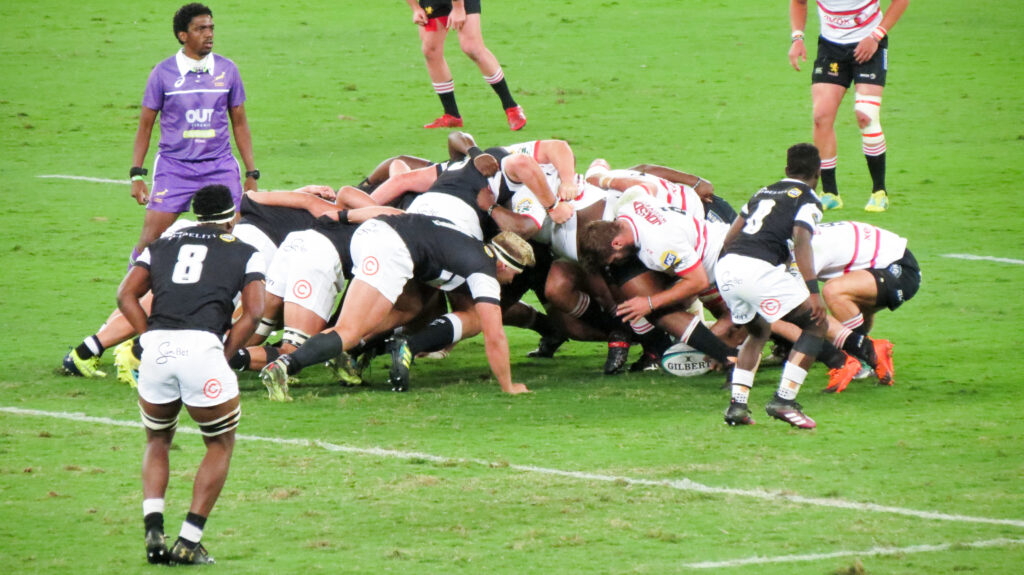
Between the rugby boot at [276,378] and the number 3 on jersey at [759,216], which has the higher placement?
the number 3 on jersey at [759,216]

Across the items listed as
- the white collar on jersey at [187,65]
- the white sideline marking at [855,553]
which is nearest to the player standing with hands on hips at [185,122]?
the white collar on jersey at [187,65]

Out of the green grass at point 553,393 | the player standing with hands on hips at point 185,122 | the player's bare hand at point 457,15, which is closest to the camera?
the green grass at point 553,393

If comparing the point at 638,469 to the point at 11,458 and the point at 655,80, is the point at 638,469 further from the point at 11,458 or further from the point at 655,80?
the point at 655,80

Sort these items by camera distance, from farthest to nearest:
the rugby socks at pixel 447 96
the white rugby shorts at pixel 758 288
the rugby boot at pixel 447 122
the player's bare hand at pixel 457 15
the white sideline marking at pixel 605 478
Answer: the rugby boot at pixel 447 122 < the rugby socks at pixel 447 96 < the player's bare hand at pixel 457 15 < the white rugby shorts at pixel 758 288 < the white sideline marking at pixel 605 478

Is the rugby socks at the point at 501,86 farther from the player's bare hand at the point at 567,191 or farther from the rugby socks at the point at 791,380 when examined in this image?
the rugby socks at the point at 791,380

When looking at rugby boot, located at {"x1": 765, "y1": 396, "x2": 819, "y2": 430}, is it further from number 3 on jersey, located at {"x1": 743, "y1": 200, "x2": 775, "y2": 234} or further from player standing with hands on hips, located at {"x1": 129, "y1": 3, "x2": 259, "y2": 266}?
player standing with hands on hips, located at {"x1": 129, "y1": 3, "x2": 259, "y2": 266}

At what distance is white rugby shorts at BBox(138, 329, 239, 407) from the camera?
21.8 ft

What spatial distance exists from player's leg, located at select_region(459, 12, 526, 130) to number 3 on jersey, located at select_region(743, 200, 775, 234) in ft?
27.6

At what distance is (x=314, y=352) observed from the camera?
9.70 metres

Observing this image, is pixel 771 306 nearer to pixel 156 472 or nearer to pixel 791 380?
pixel 791 380

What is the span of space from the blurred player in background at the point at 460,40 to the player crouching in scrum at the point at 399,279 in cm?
715

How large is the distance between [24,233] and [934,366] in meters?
8.75

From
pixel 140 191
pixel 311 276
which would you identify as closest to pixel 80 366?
pixel 140 191

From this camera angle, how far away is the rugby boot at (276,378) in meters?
9.62
